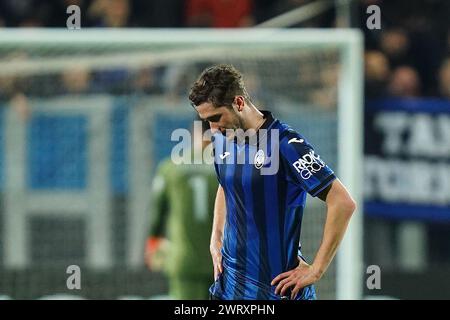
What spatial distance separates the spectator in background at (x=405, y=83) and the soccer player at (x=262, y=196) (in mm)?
4173

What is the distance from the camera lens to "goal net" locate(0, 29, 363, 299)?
7266 mm

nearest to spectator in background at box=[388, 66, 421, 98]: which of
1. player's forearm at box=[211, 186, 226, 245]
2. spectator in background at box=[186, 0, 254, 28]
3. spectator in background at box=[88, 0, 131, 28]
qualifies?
spectator in background at box=[186, 0, 254, 28]

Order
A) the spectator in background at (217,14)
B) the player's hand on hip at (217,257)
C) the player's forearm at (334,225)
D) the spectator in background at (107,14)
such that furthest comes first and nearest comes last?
the spectator in background at (217,14)
the spectator in background at (107,14)
the player's hand on hip at (217,257)
the player's forearm at (334,225)

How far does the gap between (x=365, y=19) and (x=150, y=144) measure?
1.61 metres

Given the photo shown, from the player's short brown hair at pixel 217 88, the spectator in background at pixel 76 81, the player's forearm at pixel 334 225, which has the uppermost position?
the spectator in background at pixel 76 81

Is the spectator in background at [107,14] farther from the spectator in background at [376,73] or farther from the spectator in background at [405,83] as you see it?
the spectator in background at [405,83]

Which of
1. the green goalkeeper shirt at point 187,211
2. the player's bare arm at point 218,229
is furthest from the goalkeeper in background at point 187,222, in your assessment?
the player's bare arm at point 218,229

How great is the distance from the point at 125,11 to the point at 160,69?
122 cm

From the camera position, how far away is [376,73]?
341 inches

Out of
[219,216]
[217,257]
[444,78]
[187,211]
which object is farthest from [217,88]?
[444,78]

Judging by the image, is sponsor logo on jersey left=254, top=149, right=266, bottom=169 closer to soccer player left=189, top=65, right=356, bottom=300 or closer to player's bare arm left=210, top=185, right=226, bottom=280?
soccer player left=189, top=65, right=356, bottom=300

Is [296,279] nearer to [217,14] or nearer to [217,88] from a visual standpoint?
[217,88]

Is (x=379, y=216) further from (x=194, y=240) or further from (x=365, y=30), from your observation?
(x=194, y=240)

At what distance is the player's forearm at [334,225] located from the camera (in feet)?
13.9
